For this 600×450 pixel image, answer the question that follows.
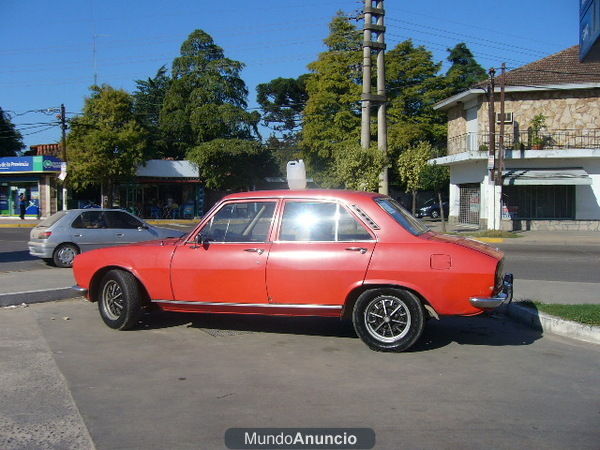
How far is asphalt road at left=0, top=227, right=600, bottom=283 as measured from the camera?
40.4 feet

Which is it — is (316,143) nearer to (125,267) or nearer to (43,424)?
(125,267)

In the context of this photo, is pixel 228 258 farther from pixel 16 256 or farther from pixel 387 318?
pixel 16 256

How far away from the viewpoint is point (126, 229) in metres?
13.3

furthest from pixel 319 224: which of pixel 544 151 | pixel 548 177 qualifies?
pixel 548 177

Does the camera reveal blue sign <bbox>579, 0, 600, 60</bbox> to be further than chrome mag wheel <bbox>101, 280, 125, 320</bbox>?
Yes

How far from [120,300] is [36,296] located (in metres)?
2.54

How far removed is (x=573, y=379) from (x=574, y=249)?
16.2 metres

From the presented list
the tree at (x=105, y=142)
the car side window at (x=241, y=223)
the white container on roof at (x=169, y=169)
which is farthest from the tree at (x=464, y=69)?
the car side window at (x=241, y=223)

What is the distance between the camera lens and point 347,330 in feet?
22.7

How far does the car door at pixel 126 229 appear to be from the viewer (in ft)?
43.3

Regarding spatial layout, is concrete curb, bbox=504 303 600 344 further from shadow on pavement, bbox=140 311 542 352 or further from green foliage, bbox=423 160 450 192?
green foliage, bbox=423 160 450 192

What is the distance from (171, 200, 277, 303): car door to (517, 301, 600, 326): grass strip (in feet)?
12.2

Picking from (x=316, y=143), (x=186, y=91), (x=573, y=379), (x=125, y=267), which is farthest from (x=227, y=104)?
(x=573, y=379)

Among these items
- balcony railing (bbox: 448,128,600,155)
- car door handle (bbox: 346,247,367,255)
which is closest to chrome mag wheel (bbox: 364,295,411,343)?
car door handle (bbox: 346,247,367,255)
